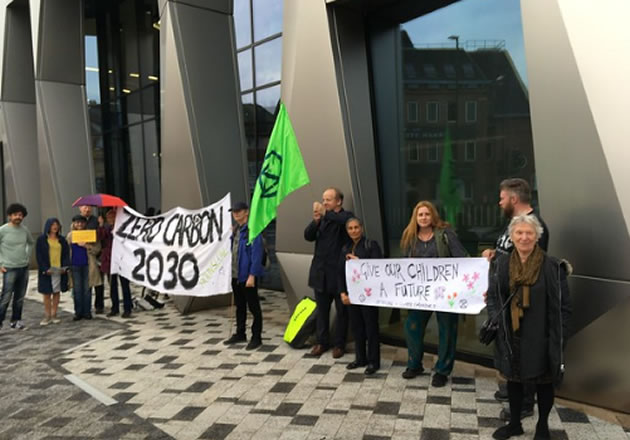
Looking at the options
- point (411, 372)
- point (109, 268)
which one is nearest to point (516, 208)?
point (411, 372)

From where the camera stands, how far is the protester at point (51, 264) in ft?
27.2

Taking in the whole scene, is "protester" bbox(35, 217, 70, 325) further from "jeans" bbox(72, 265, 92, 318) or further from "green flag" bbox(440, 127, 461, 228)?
"green flag" bbox(440, 127, 461, 228)

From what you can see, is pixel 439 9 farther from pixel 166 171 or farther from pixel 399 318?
pixel 166 171

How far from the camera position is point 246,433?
4027 millimetres

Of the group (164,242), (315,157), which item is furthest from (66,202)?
(315,157)

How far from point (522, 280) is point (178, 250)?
5128 mm

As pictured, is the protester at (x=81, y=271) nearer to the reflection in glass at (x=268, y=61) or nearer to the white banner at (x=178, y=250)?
the white banner at (x=178, y=250)

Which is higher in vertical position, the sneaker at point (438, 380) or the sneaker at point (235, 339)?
the sneaker at point (438, 380)

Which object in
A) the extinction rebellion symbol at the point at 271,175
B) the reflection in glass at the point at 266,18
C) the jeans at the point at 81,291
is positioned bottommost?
the jeans at the point at 81,291

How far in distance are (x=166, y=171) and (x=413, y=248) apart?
5.80 m

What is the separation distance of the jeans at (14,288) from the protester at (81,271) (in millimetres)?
792

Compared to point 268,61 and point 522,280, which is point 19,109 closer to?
point 268,61

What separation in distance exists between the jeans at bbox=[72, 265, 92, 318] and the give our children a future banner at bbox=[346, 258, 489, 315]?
551cm

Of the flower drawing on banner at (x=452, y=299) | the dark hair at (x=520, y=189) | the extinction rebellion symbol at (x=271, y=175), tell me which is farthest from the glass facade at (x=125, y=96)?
the dark hair at (x=520, y=189)
